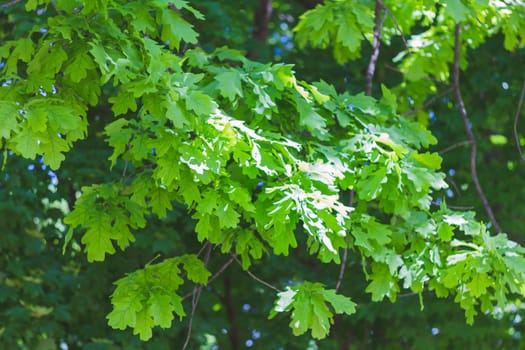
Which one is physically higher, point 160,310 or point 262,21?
point 160,310

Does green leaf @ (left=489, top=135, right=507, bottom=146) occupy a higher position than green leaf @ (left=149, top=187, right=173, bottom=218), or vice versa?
green leaf @ (left=149, top=187, right=173, bottom=218)

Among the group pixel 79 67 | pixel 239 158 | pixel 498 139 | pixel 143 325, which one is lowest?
pixel 498 139

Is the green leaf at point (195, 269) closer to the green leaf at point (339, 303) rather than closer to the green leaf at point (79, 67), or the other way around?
the green leaf at point (339, 303)

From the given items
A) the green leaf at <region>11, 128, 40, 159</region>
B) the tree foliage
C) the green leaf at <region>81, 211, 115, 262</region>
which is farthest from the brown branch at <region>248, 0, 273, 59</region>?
the green leaf at <region>11, 128, 40, 159</region>

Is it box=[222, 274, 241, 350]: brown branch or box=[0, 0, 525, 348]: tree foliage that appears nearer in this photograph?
box=[0, 0, 525, 348]: tree foliage

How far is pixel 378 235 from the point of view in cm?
436

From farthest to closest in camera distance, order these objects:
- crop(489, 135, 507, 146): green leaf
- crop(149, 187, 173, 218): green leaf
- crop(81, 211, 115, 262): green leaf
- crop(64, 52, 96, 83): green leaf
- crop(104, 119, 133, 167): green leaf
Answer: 1. crop(489, 135, 507, 146): green leaf
2. crop(149, 187, 173, 218): green leaf
3. crop(104, 119, 133, 167): green leaf
4. crop(81, 211, 115, 262): green leaf
5. crop(64, 52, 96, 83): green leaf

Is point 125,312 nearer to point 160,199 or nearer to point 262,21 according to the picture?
point 160,199

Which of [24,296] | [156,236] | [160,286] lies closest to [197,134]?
[160,286]

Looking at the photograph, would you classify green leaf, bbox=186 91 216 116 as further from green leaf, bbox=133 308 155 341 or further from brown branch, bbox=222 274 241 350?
brown branch, bbox=222 274 241 350

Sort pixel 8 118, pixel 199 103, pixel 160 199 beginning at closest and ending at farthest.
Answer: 1. pixel 8 118
2. pixel 199 103
3. pixel 160 199

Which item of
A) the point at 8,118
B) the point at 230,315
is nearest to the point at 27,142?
the point at 8,118

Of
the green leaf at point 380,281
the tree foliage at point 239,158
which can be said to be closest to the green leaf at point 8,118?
the tree foliage at point 239,158

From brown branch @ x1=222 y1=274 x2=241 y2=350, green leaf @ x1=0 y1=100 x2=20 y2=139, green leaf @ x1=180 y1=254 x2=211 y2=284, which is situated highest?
green leaf @ x1=0 y1=100 x2=20 y2=139
